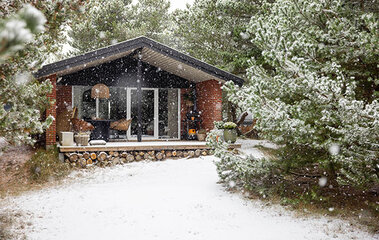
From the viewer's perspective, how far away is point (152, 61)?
1172 centimetres

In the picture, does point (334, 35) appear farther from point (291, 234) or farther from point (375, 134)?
point (291, 234)

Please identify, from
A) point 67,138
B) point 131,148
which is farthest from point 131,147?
point 67,138

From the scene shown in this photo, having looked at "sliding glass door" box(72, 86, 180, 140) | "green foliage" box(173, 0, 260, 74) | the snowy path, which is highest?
"green foliage" box(173, 0, 260, 74)

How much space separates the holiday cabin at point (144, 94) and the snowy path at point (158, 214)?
11.1ft

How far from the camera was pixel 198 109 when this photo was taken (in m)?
12.6

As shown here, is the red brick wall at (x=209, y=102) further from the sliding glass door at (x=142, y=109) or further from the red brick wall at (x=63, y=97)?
the red brick wall at (x=63, y=97)

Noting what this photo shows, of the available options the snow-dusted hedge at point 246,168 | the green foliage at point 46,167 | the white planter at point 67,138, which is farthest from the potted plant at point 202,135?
the snow-dusted hedge at point 246,168

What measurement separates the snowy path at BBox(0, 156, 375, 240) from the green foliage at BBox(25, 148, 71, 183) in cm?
53

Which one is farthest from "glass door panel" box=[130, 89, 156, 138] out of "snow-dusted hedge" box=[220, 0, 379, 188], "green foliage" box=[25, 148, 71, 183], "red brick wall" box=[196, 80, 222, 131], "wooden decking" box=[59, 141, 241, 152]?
"snow-dusted hedge" box=[220, 0, 379, 188]

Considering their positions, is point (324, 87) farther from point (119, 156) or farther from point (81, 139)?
point (81, 139)

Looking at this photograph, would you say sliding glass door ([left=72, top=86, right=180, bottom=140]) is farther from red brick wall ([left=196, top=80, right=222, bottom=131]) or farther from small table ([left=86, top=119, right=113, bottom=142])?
small table ([left=86, top=119, right=113, bottom=142])

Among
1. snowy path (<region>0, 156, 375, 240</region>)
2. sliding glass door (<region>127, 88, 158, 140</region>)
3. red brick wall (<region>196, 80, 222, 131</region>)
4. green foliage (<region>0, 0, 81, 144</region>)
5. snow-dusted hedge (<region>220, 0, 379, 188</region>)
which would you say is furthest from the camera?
sliding glass door (<region>127, 88, 158, 140</region>)

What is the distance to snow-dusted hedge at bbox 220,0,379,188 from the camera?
3699mm

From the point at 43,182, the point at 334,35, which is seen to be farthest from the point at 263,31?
the point at 43,182
